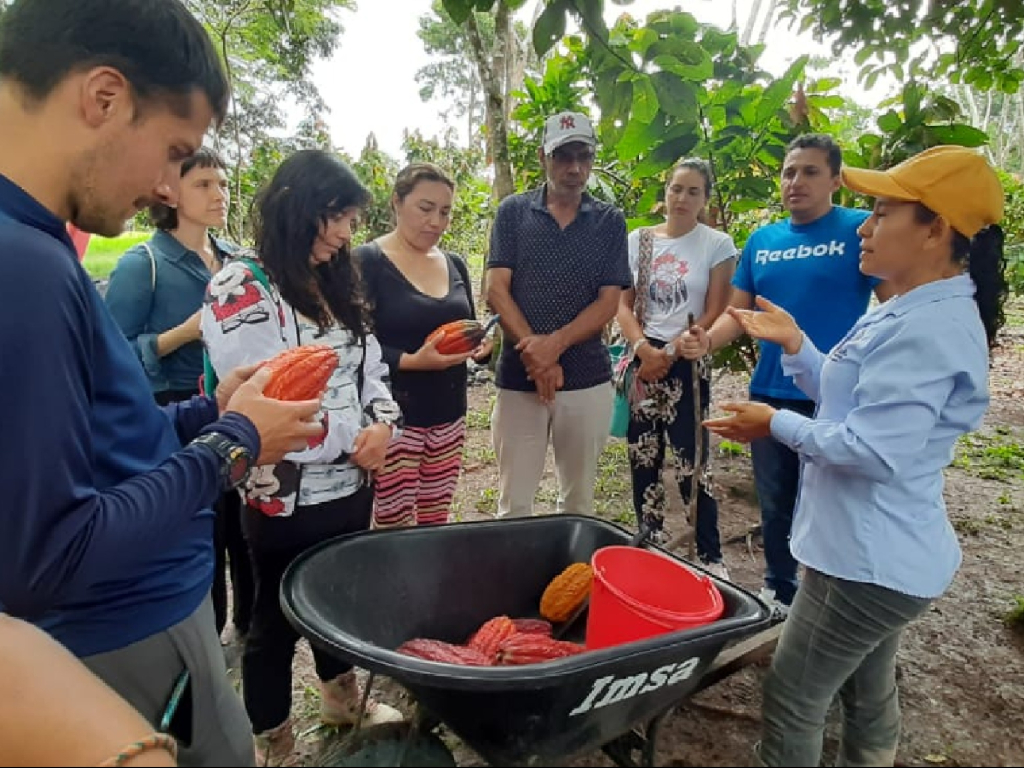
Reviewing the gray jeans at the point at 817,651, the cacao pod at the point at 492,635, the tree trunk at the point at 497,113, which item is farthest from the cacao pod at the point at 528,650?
the tree trunk at the point at 497,113

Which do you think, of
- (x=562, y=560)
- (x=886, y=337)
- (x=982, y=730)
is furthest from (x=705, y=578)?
(x=982, y=730)

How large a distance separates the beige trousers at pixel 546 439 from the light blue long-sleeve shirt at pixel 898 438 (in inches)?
60.5

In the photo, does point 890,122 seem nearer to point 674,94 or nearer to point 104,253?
point 674,94

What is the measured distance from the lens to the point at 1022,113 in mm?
19922

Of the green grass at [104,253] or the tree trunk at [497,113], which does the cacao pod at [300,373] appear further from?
the green grass at [104,253]

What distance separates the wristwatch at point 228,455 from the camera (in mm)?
1031

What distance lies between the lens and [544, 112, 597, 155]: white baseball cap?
287 cm

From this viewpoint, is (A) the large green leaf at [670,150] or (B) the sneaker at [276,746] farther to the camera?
(A) the large green leaf at [670,150]

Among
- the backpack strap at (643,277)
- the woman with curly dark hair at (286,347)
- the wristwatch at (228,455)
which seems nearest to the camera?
the wristwatch at (228,455)

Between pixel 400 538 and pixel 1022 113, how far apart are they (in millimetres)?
26138

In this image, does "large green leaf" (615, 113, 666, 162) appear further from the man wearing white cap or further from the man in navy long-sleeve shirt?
the man in navy long-sleeve shirt

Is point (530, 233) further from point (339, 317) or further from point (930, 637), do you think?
point (930, 637)

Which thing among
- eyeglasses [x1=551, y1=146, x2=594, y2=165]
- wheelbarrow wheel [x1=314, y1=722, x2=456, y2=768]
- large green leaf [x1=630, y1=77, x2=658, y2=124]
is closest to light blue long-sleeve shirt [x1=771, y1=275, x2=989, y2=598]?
large green leaf [x1=630, y1=77, x2=658, y2=124]

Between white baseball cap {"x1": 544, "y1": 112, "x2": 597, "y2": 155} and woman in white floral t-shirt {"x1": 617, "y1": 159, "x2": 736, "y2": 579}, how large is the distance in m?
0.55
